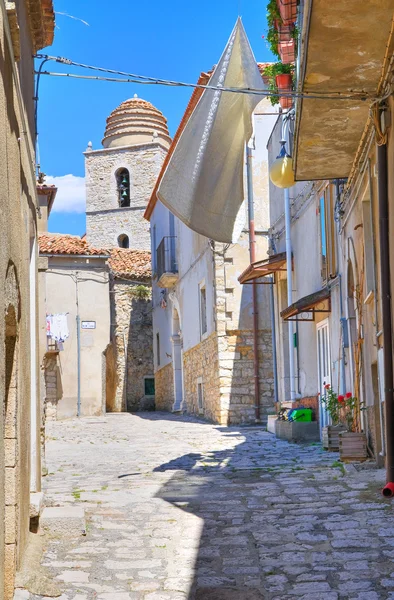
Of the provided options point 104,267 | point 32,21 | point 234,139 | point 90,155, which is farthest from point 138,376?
point 32,21

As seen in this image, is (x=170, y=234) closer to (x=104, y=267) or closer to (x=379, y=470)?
(x=104, y=267)

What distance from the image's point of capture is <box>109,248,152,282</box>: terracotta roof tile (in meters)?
31.7

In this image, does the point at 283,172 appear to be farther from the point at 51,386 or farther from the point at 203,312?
the point at 51,386

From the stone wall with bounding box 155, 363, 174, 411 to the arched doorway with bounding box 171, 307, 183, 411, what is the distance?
64 cm

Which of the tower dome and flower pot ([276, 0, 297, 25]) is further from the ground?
the tower dome

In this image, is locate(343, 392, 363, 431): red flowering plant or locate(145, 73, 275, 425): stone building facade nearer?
locate(343, 392, 363, 431): red flowering plant

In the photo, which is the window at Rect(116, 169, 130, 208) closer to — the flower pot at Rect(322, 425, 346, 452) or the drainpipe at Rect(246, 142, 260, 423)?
the drainpipe at Rect(246, 142, 260, 423)

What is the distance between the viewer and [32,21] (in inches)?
286

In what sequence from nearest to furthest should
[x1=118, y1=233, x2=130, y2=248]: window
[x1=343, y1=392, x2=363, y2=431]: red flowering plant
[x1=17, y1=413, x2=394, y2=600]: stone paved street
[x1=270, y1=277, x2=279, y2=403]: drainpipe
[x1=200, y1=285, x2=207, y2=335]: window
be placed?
[x1=17, y1=413, x2=394, y2=600]: stone paved street → [x1=343, y1=392, x2=363, y2=431]: red flowering plant → [x1=270, y1=277, x2=279, y2=403]: drainpipe → [x1=200, y1=285, x2=207, y2=335]: window → [x1=118, y1=233, x2=130, y2=248]: window

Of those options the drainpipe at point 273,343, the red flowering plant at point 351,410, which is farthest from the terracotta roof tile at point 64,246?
the red flowering plant at point 351,410

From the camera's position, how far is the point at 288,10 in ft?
32.1

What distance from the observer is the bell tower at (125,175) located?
1703 inches

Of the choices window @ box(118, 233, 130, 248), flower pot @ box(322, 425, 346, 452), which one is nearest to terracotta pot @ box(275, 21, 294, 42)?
flower pot @ box(322, 425, 346, 452)

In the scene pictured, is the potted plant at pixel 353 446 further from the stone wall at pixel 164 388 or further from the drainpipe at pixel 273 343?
the stone wall at pixel 164 388
